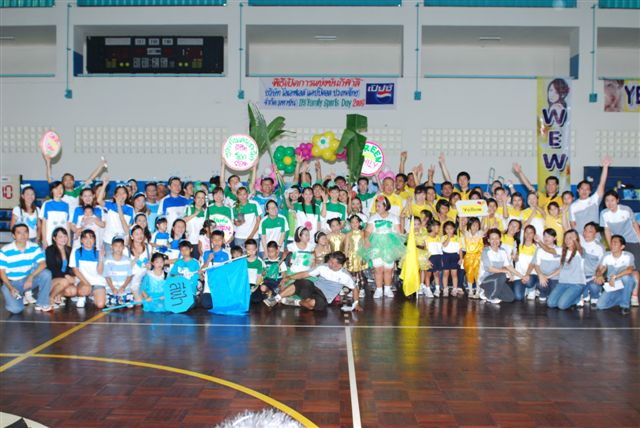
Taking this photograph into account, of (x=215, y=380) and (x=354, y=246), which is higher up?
(x=354, y=246)

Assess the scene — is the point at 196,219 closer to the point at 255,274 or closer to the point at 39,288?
the point at 255,274

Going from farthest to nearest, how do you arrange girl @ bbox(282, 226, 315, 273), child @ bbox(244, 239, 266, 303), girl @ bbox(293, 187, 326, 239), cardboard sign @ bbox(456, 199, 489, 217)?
girl @ bbox(293, 187, 326, 239), cardboard sign @ bbox(456, 199, 489, 217), girl @ bbox(282, 226, 315, 273), child @ bbox(244, 239, 266, 303)

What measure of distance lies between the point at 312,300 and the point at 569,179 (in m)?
8.03

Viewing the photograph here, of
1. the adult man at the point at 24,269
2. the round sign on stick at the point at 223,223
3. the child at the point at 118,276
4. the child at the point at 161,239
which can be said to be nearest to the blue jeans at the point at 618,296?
the round sign on stick at the point at 223,223

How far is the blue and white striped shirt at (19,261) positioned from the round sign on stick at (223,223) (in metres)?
2.39

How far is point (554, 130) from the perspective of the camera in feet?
45.0

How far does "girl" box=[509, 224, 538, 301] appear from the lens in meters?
9.27

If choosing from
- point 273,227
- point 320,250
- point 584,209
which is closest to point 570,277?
point 584,209

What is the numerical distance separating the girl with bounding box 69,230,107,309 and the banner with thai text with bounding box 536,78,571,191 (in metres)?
9.33

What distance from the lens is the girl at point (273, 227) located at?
9469 millimetres

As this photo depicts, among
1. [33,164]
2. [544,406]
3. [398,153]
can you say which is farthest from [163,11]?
[544,406]

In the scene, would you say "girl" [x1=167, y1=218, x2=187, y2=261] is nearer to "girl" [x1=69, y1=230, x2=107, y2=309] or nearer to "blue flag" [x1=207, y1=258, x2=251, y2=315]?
"girl" [x1=69, y1=230, x2=107, y2=309]

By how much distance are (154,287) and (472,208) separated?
4.78m

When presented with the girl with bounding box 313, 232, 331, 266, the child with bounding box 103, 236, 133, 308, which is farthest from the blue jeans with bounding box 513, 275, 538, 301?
the child with bounding box 103, 236, 133, 308
